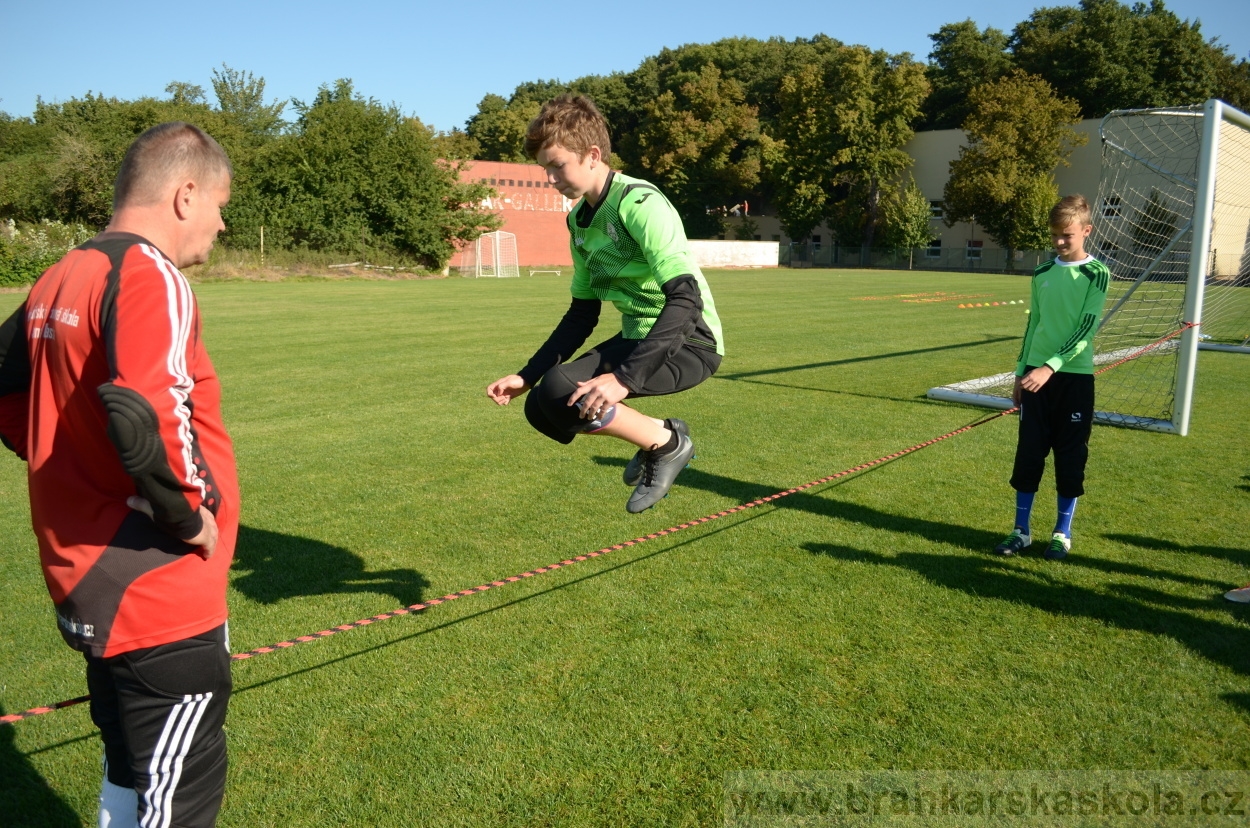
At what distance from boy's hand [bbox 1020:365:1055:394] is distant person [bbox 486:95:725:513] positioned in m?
2.58

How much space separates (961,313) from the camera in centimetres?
2834

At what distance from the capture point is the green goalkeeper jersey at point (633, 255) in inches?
159

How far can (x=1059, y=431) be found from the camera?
6363 mm

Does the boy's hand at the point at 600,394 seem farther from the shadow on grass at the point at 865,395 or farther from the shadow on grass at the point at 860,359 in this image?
the shadow on grass at the point at 860,359

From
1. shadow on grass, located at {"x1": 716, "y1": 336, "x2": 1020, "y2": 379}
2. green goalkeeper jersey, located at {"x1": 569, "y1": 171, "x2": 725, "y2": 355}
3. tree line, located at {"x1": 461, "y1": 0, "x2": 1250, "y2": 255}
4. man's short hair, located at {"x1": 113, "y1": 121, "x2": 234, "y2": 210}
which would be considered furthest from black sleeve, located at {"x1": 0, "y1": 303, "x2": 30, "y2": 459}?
tree line, located at {"x1": 461, "y1": 0, "x2": 1250, "y2": 255}

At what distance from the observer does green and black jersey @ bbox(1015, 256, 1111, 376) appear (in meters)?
6.11

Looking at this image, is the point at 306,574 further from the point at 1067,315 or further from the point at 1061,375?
the point at 1067,315

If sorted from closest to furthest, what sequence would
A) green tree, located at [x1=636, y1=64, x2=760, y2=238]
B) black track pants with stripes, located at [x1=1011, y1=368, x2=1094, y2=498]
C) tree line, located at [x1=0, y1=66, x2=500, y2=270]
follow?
black track pants with stripes, located at [x1=1011, y1=368, x2=1094, y2=498] < tree line, located at [x1=0, y1=66, x2=500, y2=270] < green tree, located at [x1=636, y1=64, x2=760, y2=238]

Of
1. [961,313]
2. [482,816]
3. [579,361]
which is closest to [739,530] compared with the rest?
[579,361]

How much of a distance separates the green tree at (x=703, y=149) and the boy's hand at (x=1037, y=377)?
243 feet

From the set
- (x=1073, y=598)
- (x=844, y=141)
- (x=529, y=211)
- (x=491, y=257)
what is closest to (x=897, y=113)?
(x=844, y=141)

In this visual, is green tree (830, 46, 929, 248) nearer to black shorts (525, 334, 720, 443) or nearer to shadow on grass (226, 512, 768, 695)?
shadow on grass (226, 512, 768, 695)

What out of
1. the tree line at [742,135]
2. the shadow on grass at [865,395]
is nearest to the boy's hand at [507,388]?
the shadow on grass at [865,395]

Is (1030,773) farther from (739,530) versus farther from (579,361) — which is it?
(739,530)
